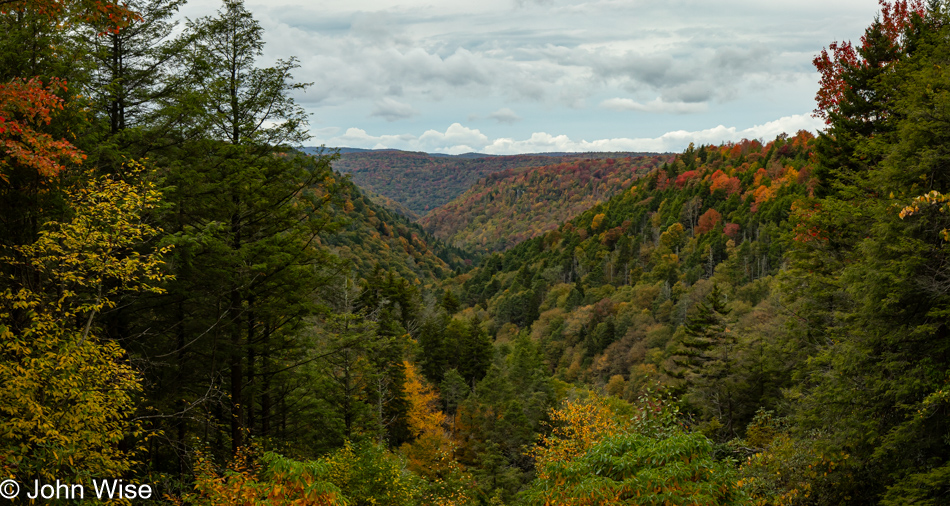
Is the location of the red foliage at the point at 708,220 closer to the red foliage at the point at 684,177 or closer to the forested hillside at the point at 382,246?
the red foliage at the point at 684,177

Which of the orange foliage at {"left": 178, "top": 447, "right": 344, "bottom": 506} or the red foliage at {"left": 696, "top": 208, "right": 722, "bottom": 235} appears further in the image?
the red foliage at {"left": 696, "top": 208, "right": 722, "bottom": 235}

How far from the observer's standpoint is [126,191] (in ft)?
27.9

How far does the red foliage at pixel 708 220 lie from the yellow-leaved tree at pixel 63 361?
456 ft

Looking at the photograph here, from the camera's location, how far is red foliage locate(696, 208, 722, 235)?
133m

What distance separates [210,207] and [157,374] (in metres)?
4.16

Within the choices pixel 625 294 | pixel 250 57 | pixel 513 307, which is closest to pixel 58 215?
pixel 250 57

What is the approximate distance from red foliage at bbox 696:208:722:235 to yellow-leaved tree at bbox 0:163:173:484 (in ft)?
456

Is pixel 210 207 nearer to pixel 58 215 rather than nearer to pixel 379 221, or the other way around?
pixel 58 215

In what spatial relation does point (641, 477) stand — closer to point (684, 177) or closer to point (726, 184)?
point (726, 184)

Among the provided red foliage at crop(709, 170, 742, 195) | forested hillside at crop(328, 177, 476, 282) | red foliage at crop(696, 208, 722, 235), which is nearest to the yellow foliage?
red foliage at crop(709, 170, 742, 195)

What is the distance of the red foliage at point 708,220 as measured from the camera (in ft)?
436

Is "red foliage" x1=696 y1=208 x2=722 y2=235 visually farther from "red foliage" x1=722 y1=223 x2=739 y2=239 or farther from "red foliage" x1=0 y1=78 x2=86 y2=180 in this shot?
"red foliage" x1=0 y1=78 x2=86 y2=180

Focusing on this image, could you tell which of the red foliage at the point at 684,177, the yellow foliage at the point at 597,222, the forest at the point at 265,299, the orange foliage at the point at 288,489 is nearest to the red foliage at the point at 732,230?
the red foliage at the point at 684,177

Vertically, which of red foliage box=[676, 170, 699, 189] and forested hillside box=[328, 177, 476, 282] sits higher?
red foliage box=[676, 170, 699, 189]
